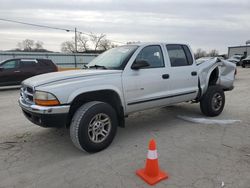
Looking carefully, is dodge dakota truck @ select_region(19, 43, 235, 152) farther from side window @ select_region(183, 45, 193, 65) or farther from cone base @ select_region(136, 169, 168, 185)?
cone base @ select_region(136, 169, 168, 185)

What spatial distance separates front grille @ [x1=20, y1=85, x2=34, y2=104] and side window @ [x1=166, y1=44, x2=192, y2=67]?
9.30 ft

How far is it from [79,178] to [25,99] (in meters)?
1.78

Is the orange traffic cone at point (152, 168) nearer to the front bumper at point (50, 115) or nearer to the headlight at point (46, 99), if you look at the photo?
Answer: the front bumper at point (50, 115)

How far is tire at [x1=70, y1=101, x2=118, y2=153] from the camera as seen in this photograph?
3.65 meters

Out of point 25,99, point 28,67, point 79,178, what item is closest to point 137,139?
point 79,178

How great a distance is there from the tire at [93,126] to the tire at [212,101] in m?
2.71

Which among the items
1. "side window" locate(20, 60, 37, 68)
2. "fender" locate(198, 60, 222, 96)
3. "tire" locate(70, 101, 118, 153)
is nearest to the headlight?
"tire" locate(70, 101, 118, 153)

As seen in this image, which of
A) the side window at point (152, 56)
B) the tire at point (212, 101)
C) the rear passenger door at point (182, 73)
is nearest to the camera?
the side window at point (152, 56)

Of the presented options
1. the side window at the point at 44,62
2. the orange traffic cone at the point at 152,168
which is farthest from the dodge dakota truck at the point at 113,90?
the side window at the point at 44,62

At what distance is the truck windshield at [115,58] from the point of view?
4.38 meters

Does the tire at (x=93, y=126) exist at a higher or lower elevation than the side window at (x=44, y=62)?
lower

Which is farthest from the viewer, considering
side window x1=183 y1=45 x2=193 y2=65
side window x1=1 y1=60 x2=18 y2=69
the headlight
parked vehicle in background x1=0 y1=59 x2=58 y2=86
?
side window x1=1 y1=60 x2=18 y2=69

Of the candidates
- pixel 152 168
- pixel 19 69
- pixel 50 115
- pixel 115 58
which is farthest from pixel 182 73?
pixel 19 69

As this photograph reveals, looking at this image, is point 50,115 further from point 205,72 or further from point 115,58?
point 205,72
